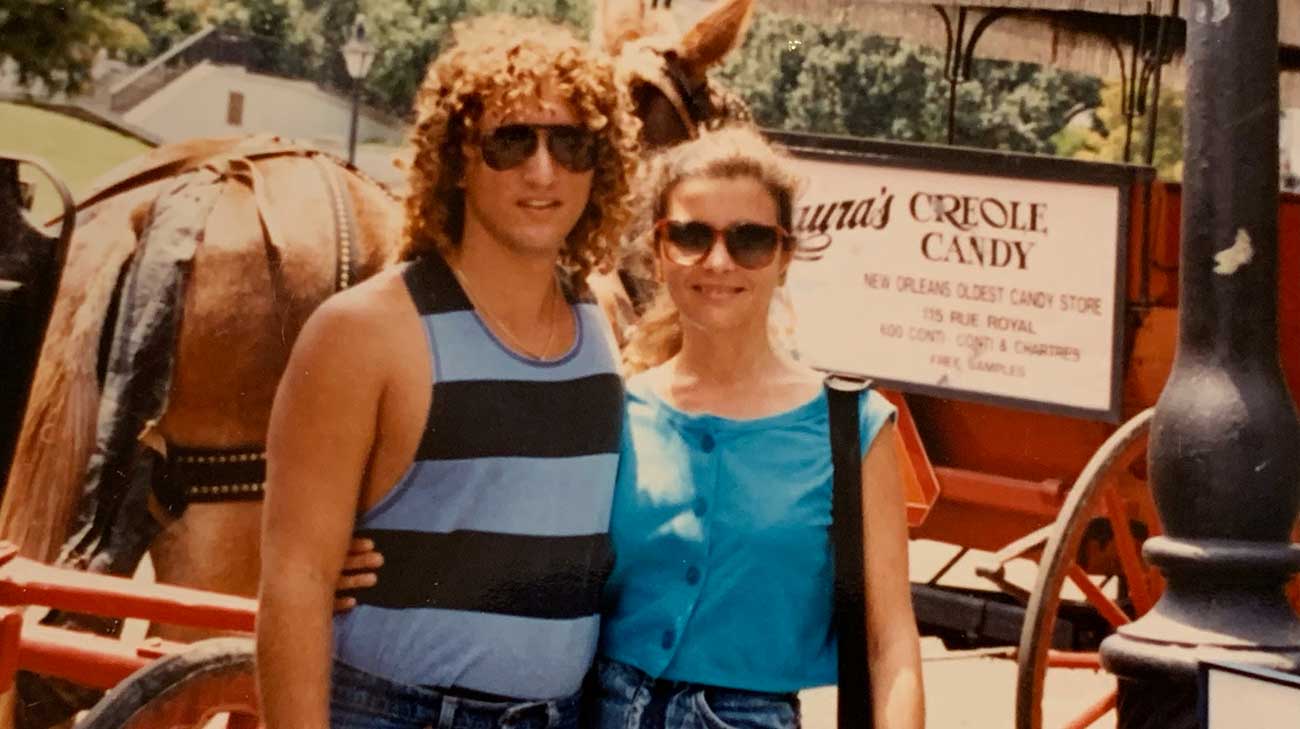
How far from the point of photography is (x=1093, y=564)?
16.8 feet

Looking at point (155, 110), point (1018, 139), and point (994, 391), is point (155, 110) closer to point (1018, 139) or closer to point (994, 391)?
point (994, 391)

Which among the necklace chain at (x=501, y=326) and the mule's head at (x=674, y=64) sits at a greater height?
the mule's head at (x=674, y=64)

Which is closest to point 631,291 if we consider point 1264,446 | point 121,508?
point 121,508

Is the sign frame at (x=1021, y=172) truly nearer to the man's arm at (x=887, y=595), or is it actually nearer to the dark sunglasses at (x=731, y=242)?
the dark sunglasses at (x=731, y=242)

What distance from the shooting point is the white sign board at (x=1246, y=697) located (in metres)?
1.76

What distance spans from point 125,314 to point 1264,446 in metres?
2.15

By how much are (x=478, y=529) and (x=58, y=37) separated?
7.77 ft

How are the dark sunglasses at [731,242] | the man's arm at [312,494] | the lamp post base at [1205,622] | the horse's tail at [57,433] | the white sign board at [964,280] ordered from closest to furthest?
the man's arm at [312,494] < the dark sunglasses at [731,242] < the lamp post base at [1205,622] < the horse's tail at [57,433] < the white sign board at [964,280]

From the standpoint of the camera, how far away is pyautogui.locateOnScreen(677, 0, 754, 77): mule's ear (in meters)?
4.57

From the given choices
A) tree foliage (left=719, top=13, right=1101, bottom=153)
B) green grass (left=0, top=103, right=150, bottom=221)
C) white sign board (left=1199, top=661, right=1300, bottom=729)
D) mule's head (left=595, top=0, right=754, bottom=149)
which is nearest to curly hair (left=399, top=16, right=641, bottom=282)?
white sign board (left=1199, top=661, right=1300, bottom=729)

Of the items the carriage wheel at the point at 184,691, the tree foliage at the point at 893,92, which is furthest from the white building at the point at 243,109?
the tree foliage at the point at 893,92

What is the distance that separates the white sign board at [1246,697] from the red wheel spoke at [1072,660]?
2568mm

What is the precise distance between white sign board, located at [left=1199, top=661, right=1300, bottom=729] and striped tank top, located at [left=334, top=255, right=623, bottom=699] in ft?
2.19

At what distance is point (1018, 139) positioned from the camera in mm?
16906
